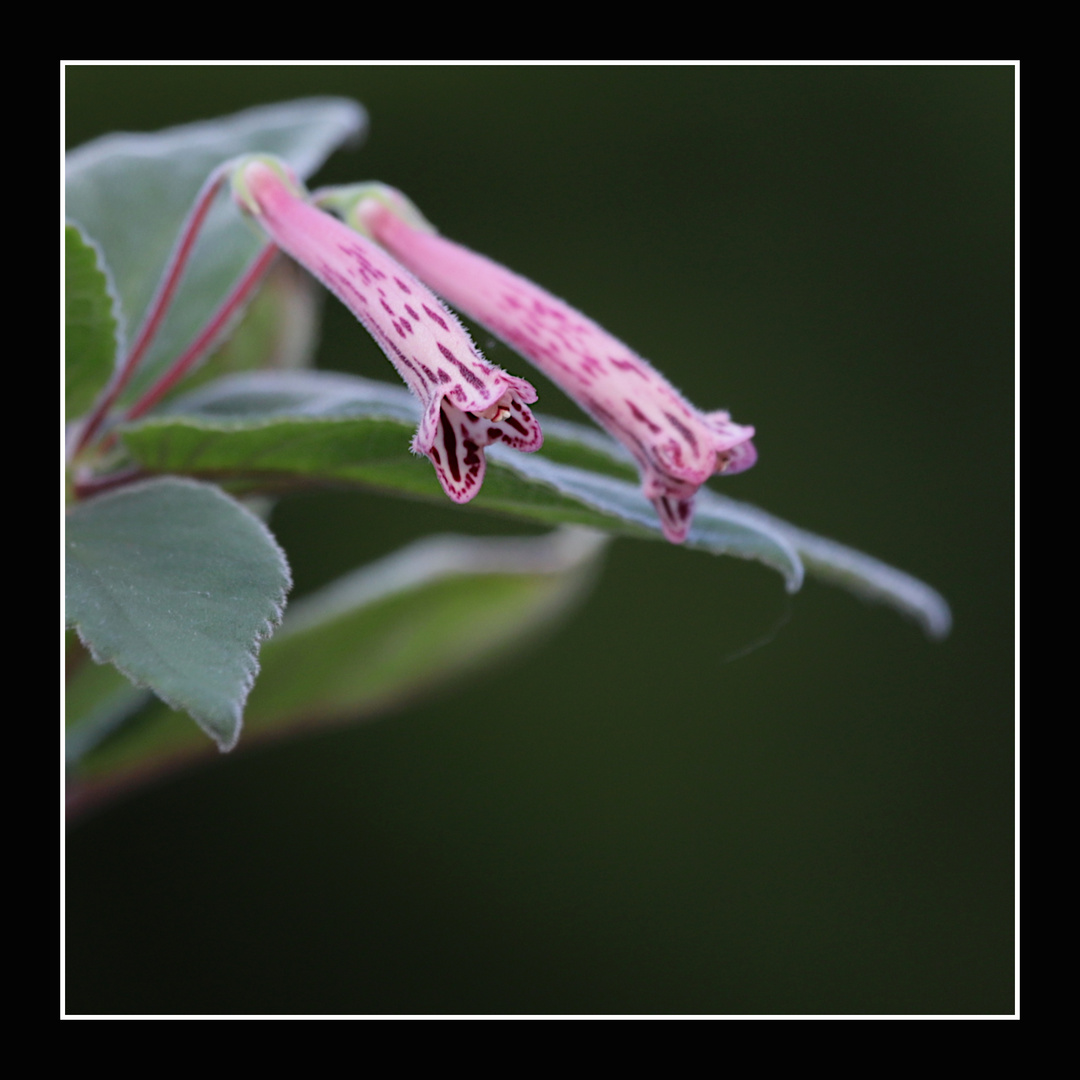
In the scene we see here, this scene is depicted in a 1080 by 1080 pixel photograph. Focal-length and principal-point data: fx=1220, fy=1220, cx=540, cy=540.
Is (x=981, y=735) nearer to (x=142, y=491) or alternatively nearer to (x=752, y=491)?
(x=752, y=491)

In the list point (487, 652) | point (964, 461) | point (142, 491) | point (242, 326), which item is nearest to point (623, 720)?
point (964, 461)

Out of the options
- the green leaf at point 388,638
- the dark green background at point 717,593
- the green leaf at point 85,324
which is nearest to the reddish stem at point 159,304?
the green leaf at point 85,324

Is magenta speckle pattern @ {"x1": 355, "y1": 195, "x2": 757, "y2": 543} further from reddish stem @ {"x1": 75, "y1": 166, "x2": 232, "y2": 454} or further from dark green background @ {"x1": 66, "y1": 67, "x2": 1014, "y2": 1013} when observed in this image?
dark green background @ {"x1": 66, "y1": 67, "x2": 1014, "y2": 1013}

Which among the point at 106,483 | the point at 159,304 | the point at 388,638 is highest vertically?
the point at 159,304

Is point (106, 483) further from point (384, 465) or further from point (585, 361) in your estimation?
point (585, 361)

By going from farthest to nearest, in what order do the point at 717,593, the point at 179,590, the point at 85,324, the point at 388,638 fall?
the point at 717,593 → the point at 388,638 → the point at 85,324 → the point at 179,590

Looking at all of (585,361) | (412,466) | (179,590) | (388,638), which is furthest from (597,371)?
(388,638)
